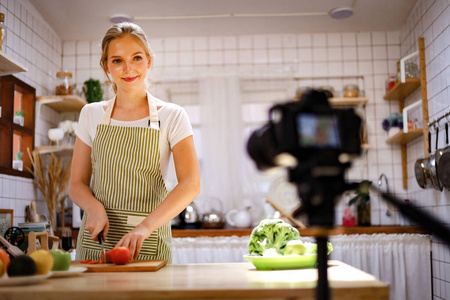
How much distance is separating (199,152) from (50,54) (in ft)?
5.13

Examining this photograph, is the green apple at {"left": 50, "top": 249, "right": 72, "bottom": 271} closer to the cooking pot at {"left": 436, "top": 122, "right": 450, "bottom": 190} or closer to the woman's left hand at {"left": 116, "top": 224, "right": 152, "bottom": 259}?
the woman's left hand at {"left": 116, "top": 224, "right": 152, "bottom": 259}

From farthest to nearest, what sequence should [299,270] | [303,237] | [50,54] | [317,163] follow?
[50,54] → [303,237] → [299,270] → [317,163]

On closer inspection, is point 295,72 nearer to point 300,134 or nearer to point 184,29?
point 184,29

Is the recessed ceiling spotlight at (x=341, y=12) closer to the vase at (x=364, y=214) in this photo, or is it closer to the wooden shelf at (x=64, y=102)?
the vase at (x=364, y=214)

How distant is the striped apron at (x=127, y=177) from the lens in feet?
5.59

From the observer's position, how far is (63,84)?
404 centimetres

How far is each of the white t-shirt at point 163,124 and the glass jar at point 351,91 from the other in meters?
2.67

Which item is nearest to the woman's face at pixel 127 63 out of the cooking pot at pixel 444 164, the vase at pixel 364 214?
the cooking pot at pixel 444 164

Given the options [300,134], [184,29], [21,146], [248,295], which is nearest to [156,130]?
[248,295]

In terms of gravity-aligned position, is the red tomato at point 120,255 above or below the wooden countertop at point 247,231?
above

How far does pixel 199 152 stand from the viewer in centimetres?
434

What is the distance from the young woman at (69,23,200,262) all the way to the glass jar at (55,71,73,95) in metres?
2.38

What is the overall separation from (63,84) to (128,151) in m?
2.56

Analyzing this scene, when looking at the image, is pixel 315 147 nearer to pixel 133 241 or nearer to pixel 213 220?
pixel 133 241
